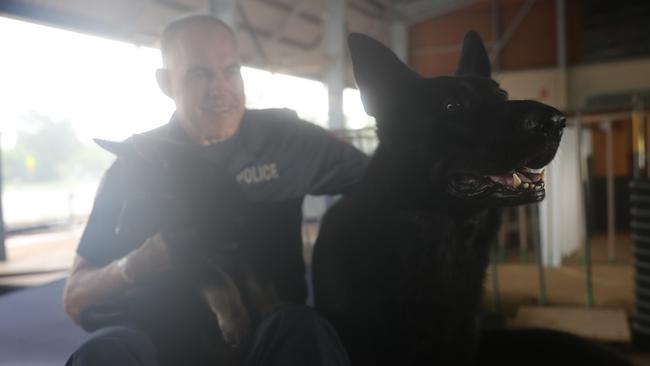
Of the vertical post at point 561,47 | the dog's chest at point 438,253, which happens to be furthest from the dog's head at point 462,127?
the vertical post at point 561,47

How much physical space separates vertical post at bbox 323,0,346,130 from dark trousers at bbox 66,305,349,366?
0.45 m

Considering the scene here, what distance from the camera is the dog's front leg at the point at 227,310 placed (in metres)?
0.80

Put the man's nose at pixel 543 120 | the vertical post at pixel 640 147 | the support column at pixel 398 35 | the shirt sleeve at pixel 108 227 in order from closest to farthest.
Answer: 1. the man's nose at pixel 543 120
2. the shirt sleeve at pixel 108 227
3. the support column at pixel 398 35
4. the vertical post at pixel 640 147

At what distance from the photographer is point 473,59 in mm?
924

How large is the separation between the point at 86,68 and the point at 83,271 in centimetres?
41

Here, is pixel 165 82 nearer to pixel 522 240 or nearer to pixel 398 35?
pixel 398 35

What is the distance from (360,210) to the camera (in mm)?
976

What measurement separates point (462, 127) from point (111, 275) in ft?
2.17

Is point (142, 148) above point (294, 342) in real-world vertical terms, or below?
above

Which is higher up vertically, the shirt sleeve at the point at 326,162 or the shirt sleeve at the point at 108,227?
the shirt sleeve at the point at 326,162

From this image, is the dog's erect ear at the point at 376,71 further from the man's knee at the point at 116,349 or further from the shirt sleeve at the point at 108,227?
the man's knee at the point at 116,349

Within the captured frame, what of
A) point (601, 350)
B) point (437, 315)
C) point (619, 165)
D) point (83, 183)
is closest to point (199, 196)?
point (83, 183)

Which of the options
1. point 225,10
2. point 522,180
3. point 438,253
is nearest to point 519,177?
point 522,180

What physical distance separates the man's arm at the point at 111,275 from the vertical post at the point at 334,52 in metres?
0.47
